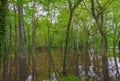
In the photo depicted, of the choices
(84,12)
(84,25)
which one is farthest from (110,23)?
(84,25)

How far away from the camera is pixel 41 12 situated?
2106cm

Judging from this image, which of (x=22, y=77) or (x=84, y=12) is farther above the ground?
(x=84, y=12)

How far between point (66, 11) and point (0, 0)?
12935 millimetres

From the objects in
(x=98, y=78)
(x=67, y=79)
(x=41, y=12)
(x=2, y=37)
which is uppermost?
(x=41, y=12)

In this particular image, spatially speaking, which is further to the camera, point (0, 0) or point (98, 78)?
point (98, 78)

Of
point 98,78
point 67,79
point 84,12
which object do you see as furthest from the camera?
point 84,12

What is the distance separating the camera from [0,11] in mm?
8023

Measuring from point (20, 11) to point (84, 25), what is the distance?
599 inches

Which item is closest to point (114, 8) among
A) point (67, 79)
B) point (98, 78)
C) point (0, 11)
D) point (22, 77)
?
point (98, 78)

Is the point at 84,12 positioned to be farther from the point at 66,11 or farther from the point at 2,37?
the point at 2,37

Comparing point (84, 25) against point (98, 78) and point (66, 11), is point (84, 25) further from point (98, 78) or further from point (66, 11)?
point (98, 78)

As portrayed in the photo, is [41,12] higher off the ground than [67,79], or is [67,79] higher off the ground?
[41,12]

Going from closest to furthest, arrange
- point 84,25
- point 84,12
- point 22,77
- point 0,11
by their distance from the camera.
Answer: point 0,11 < point 22,77 < point 84,12 < point 84,25

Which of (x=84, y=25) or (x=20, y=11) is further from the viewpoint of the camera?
(x=84, y=25)
